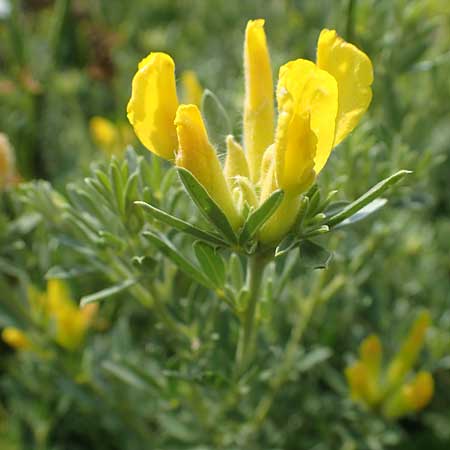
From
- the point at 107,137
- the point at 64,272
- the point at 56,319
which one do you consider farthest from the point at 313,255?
the point at 107,137

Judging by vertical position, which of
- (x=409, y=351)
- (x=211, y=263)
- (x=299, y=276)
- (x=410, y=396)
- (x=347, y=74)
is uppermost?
(x=347, y=74)

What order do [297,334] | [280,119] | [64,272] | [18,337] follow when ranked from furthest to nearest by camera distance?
[18,337] → [297,334] → [64,272] → [280,119]

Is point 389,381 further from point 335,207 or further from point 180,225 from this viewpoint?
point 180,225

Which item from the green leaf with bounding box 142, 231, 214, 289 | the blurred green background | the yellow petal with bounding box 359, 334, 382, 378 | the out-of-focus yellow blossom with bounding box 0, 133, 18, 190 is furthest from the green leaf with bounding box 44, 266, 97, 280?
the yellow petal with bounding box 359, 334, 382, 378

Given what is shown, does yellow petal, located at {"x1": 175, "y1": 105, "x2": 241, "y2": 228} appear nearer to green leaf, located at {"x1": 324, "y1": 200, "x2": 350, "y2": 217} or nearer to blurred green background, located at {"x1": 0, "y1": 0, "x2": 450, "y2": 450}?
green leaf, located at {"x1": 324, "y1": 200, "x2": 350, "y2": 217}

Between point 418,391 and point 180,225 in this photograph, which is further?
point 418,391

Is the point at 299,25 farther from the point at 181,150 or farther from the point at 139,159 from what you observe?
the point at 181,150
